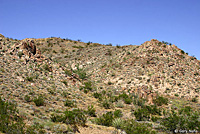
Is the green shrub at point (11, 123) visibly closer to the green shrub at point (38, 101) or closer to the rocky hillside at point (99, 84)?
the rocky hillside at point (99, 84)

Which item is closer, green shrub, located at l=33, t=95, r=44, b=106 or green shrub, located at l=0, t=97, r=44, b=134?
green shrub, located at l=0, t=97, r=44, b=134

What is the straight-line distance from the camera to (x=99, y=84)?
2442 centimetres

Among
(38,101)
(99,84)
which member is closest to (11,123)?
(38,101)

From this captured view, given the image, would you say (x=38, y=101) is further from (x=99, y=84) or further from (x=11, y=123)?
(x=99, y=84)

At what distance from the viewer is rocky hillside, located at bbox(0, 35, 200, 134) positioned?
12.3 meters

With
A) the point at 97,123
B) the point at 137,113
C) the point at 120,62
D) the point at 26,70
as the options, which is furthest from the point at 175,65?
the point at 26,70

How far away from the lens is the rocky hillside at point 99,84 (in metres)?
12.3

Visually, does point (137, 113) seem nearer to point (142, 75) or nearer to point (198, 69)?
point (142, 75)

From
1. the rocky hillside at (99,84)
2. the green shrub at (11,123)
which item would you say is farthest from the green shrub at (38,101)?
the green shrub at (11,123)

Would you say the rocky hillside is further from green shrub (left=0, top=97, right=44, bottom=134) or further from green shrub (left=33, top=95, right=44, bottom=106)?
green shrub (left=0, top=97, right=44, bottom=134)

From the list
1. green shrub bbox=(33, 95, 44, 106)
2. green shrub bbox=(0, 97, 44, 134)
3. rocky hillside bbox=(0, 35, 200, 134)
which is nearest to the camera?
green shrub bbox=(0, 97, 44, 134)

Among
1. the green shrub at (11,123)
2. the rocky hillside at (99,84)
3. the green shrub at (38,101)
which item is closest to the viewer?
the green shrub at (11,123)

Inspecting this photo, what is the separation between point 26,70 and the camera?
18641 millimetres

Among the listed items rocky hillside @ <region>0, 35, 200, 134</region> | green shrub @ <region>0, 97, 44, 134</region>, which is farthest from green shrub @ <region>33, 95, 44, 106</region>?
green shrub @ <region>0, 97, 44, 134</region>
